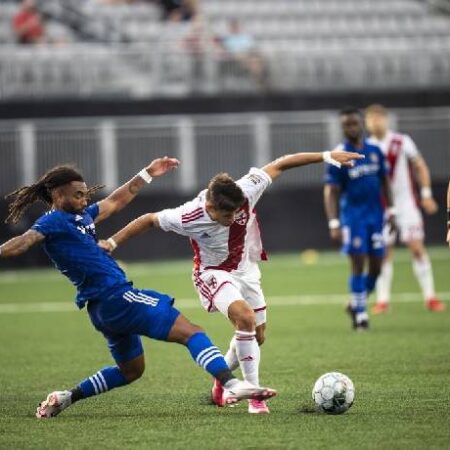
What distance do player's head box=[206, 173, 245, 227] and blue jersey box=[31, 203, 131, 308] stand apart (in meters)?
0.81

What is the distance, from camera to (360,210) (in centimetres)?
1440

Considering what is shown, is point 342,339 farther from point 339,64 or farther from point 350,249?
point 339,64

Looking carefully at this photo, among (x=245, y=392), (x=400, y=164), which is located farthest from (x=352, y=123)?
(x=245, y=392)

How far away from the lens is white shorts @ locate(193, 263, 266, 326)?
9.16 m

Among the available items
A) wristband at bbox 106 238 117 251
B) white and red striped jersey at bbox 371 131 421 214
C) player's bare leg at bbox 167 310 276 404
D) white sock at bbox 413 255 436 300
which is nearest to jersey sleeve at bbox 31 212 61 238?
wristband at bbox 106 238 117 251

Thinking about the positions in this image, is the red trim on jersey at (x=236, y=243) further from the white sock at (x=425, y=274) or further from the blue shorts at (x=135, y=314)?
the white sock at (x=425, y=274)

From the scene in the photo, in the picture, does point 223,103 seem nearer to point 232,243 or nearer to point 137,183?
point 137,183

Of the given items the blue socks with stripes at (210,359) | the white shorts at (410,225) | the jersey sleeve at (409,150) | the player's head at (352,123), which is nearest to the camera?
the blue socks with stripes at (210,359)

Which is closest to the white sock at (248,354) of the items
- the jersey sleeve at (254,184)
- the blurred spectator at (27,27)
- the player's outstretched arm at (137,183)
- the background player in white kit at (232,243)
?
the background player in white kit at (232,243)

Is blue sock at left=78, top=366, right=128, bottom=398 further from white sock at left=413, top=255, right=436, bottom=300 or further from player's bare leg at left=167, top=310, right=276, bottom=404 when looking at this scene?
white sock at left=413, top=255, right=436, bottom=300

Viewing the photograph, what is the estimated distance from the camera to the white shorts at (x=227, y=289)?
30.1ft

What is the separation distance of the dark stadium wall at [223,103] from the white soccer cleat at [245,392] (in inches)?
747

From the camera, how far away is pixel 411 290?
19406 millimetres

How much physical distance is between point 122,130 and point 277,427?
1920cm
